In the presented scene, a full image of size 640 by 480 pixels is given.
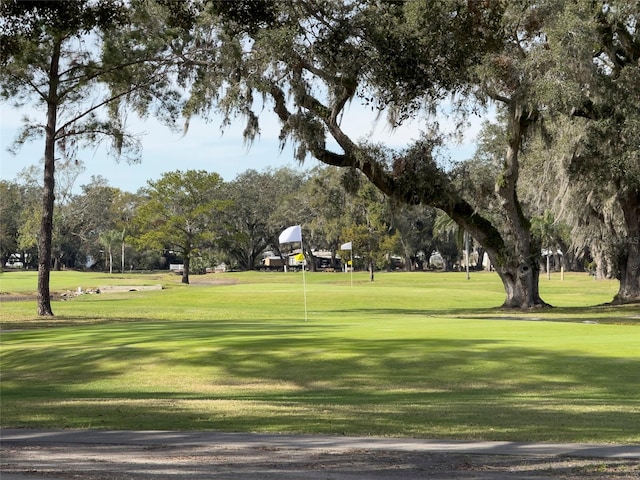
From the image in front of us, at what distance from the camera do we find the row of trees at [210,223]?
81438mm

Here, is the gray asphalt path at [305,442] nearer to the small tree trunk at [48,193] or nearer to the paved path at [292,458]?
the paved path at [292,458]

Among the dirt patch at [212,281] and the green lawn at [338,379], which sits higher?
the dirt patch at [212,281]

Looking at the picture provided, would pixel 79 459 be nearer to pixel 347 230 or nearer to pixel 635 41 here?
pixel 635 41

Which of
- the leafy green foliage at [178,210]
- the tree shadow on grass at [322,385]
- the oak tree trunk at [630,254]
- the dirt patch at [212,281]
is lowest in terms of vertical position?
the tree shadow on grass at [322,385]

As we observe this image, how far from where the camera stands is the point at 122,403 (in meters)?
12.7

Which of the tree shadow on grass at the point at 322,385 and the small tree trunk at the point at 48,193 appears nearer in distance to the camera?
the tree shadow on grass at the point at 322,385

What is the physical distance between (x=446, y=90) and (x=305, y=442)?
17.0 metres

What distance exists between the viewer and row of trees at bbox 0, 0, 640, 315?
91.9 ft

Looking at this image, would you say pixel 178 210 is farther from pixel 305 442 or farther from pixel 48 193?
pixel 305 442

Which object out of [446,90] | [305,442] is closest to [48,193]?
[446,90]

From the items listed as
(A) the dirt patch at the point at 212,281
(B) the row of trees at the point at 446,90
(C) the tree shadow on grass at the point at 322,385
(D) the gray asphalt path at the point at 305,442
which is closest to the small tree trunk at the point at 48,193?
(B) the row of trees at the point at 446,90

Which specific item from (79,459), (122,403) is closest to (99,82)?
(122,403)

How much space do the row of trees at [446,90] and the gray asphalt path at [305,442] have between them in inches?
648

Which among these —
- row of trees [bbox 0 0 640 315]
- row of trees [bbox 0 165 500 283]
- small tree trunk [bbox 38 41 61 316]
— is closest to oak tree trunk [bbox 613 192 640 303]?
row of trees [bbox 0 0 640 315]
